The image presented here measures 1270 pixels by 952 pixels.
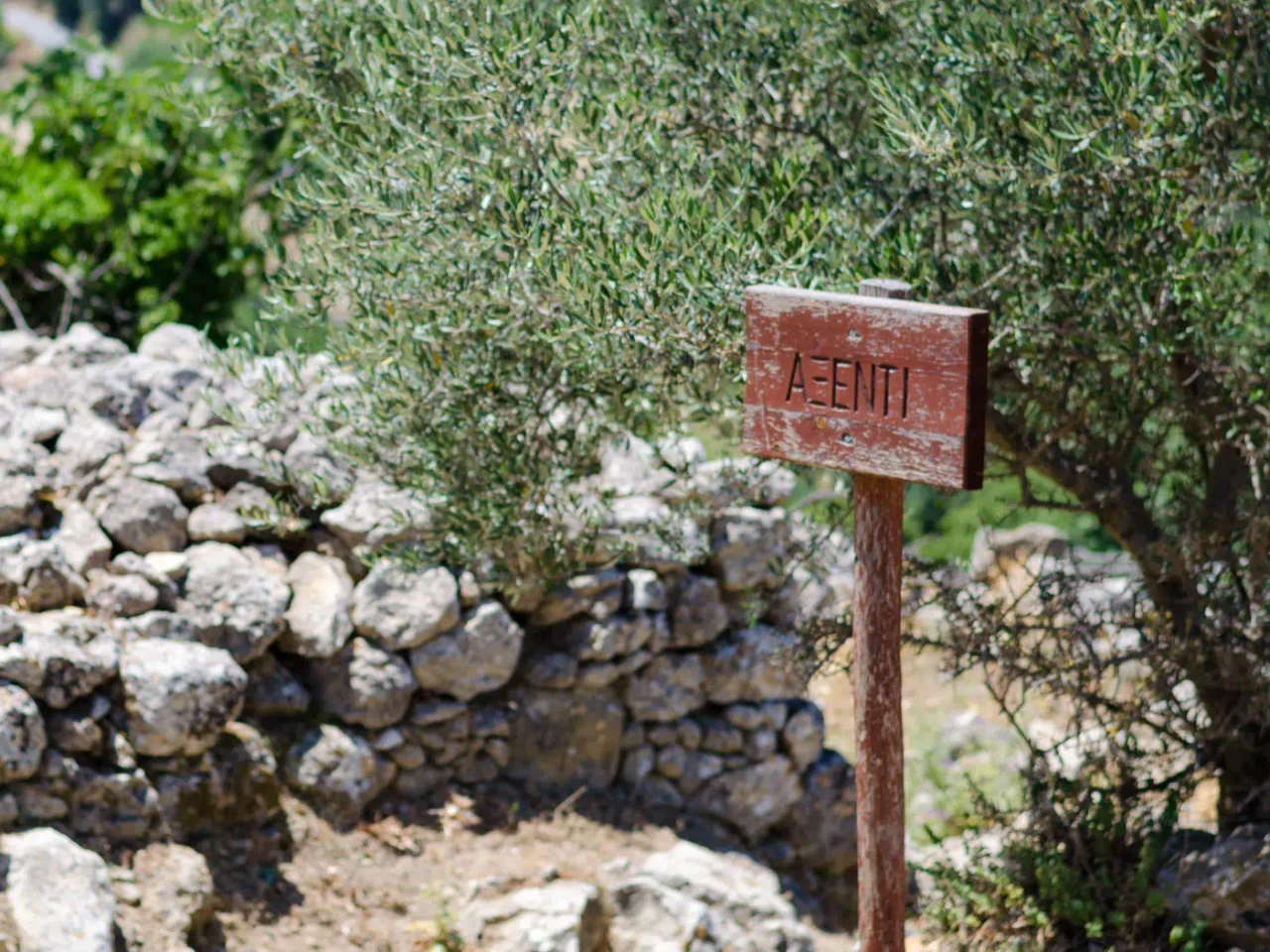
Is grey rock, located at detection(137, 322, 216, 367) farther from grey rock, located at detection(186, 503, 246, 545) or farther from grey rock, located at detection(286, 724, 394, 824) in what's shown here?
grey rock, located at detection(286, 724, 394, 824)

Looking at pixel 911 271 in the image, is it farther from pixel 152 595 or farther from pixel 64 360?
pixel 64 360

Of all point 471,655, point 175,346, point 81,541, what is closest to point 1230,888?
point 471,655

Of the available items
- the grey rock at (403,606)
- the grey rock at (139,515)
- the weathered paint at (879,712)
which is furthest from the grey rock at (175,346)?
the weathered paint at (879,712)

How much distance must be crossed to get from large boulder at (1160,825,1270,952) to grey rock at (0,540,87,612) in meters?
4.32

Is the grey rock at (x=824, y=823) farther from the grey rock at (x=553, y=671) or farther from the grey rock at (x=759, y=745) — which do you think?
the grey rock at (x=553, y=671)

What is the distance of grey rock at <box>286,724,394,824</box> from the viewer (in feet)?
19.9

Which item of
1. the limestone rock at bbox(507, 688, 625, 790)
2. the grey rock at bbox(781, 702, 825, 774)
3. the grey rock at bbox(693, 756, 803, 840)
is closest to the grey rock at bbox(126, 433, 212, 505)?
the limestone rock at bbox(507, 688, 625, 790)

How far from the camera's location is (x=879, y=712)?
12.2 ft

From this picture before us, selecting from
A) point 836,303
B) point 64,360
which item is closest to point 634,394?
point 836,303

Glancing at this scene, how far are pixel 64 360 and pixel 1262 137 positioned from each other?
548 centimetres

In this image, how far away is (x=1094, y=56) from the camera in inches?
172

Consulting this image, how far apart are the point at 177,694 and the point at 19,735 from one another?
60 centimetres

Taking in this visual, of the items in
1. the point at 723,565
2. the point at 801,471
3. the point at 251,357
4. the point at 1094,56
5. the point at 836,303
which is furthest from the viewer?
the point at 723,565

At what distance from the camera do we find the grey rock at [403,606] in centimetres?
629
